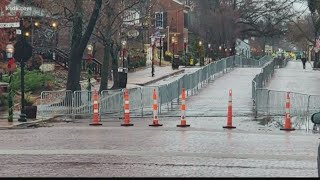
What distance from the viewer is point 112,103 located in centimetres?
2400

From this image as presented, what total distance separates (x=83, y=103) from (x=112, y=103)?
127 centimetres

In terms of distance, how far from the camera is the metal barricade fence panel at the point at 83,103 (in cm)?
2403

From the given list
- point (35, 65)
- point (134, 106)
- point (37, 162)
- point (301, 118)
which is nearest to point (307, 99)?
point (301, 118)

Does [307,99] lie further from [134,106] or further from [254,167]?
[254,167]

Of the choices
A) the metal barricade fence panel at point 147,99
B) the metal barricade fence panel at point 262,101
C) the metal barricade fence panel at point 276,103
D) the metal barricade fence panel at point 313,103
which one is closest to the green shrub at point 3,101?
the metal barricade fence panel at point 147,99

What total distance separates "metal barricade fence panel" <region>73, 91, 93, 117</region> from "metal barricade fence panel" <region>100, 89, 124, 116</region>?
515mm

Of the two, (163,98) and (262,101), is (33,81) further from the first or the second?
(262,101)

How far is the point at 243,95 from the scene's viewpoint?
109 feet

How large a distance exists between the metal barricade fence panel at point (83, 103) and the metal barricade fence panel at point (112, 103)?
1.69ft

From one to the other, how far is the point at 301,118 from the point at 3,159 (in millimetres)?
12631

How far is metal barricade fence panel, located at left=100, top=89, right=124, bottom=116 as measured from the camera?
23828 millimetres

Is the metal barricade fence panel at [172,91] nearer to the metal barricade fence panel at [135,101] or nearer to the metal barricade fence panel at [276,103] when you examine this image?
the metal barricade fence panel at [135,101]

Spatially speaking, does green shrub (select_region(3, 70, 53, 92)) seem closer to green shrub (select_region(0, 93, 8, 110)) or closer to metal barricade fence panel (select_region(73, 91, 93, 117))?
green shrub (select_region(0, 93, 8, 110))

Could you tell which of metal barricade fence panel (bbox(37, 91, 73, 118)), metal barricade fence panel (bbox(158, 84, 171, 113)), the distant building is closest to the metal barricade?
metal barricade fence panel (bbox(37, 91, 73, 118))
